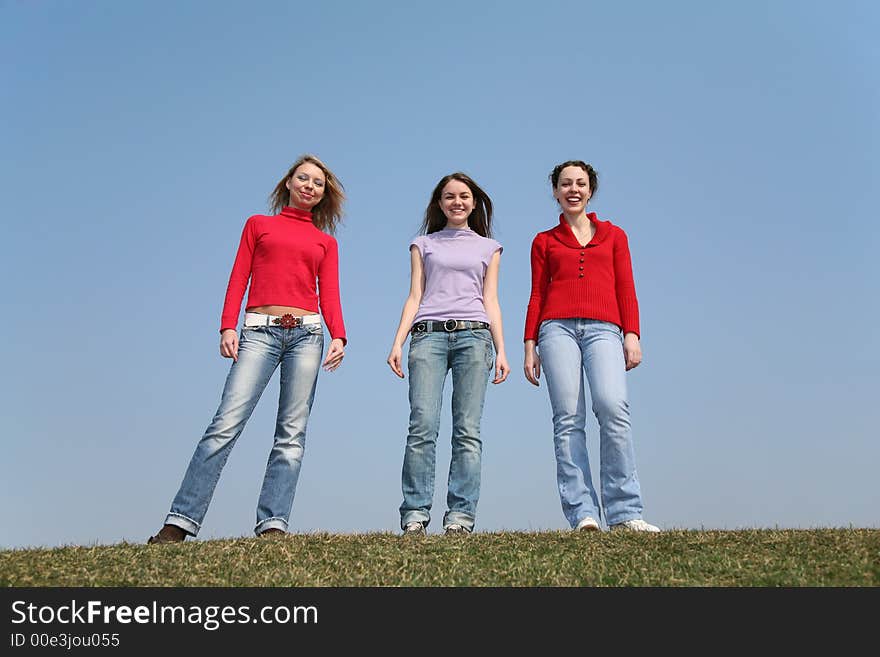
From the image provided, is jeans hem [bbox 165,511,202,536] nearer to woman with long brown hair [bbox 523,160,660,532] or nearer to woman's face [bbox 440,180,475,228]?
woman with long brown hair [bbox 523,160,660,532]

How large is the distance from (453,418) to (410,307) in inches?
42.4

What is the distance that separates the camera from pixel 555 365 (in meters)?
7.82

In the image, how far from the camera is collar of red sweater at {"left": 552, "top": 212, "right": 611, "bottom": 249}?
8242 mm

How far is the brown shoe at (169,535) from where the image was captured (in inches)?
282

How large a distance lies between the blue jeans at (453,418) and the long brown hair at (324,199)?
1576mm

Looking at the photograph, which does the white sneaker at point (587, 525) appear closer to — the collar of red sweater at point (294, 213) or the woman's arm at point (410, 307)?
the woman's arm at point (410, 307)

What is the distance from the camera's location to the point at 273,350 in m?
7.72

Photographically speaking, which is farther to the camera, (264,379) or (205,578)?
(264,379)

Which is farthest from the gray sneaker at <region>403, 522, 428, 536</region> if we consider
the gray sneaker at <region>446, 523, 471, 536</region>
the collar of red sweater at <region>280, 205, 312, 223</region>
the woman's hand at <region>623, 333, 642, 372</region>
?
the collar of red sweater at <region>280, 205, 312, 223</region>

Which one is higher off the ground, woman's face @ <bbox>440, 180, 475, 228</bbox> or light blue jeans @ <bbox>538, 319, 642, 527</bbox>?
woman's face @ <bbox>440, 180, 475, 228</bbox>

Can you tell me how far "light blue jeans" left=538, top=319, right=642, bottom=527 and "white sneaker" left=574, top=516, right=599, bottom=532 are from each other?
0.06m
